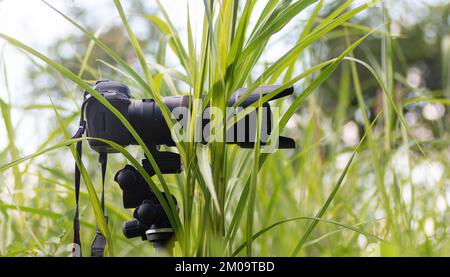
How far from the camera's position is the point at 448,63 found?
4.23 ft

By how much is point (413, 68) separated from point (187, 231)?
532 centimetres

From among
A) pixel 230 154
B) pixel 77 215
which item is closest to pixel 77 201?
pixel 77 215

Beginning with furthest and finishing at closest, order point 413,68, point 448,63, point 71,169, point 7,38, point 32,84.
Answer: point 413,68
point 32,84
point 71,169
point 448,63
point 7,38

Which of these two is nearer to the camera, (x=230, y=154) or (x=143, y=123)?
(x=143, y=123)

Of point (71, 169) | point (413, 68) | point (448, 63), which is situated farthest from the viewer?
point (413, 68)

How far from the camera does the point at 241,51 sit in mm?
635

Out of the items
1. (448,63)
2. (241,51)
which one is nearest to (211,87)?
(241,51)

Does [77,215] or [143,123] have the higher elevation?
[143,123]

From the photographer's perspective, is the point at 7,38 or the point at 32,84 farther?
the point at 32,84

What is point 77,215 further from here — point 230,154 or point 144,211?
point 230,154

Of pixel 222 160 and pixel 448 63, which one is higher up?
pixel 448 63

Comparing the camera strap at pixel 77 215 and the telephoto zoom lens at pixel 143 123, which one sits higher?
the telephoto zoom lens at pixel 143 123
